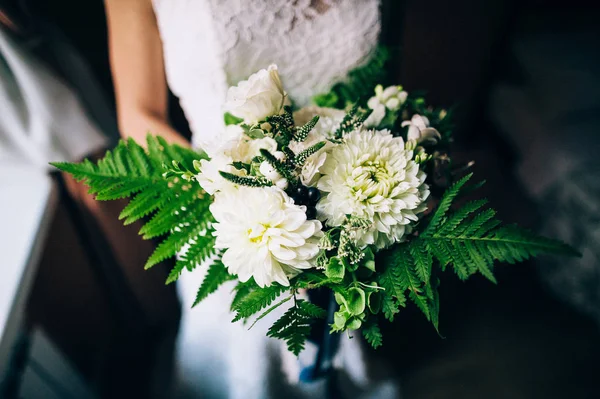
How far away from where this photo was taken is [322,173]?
46 cm

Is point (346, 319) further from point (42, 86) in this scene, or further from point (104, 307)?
point (104, 307)

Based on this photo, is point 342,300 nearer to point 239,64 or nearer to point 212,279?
point 212,279

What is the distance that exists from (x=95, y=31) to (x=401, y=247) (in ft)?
3.57

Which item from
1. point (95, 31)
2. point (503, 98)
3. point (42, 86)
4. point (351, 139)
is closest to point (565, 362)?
point (351, 139)

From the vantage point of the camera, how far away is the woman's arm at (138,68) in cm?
85

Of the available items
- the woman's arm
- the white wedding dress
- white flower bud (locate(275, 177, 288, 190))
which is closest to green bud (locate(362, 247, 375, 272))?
white flower bud (locate(275, 177, 288, 190))

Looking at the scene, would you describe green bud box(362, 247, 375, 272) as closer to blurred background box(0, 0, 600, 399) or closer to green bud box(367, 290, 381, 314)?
green bud box(367, 290, 381, 314)

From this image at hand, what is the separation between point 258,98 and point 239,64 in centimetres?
27

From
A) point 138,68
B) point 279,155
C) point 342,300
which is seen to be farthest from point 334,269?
point 138,68

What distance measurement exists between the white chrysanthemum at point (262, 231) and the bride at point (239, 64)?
0.32 m

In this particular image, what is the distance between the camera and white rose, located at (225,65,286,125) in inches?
18.1

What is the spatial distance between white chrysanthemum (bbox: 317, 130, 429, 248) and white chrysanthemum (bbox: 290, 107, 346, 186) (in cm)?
1

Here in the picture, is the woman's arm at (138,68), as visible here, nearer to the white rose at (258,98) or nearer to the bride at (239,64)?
the bride at (239,64)

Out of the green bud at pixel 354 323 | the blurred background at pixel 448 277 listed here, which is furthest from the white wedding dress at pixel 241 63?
the green bud at pixel 354 323
